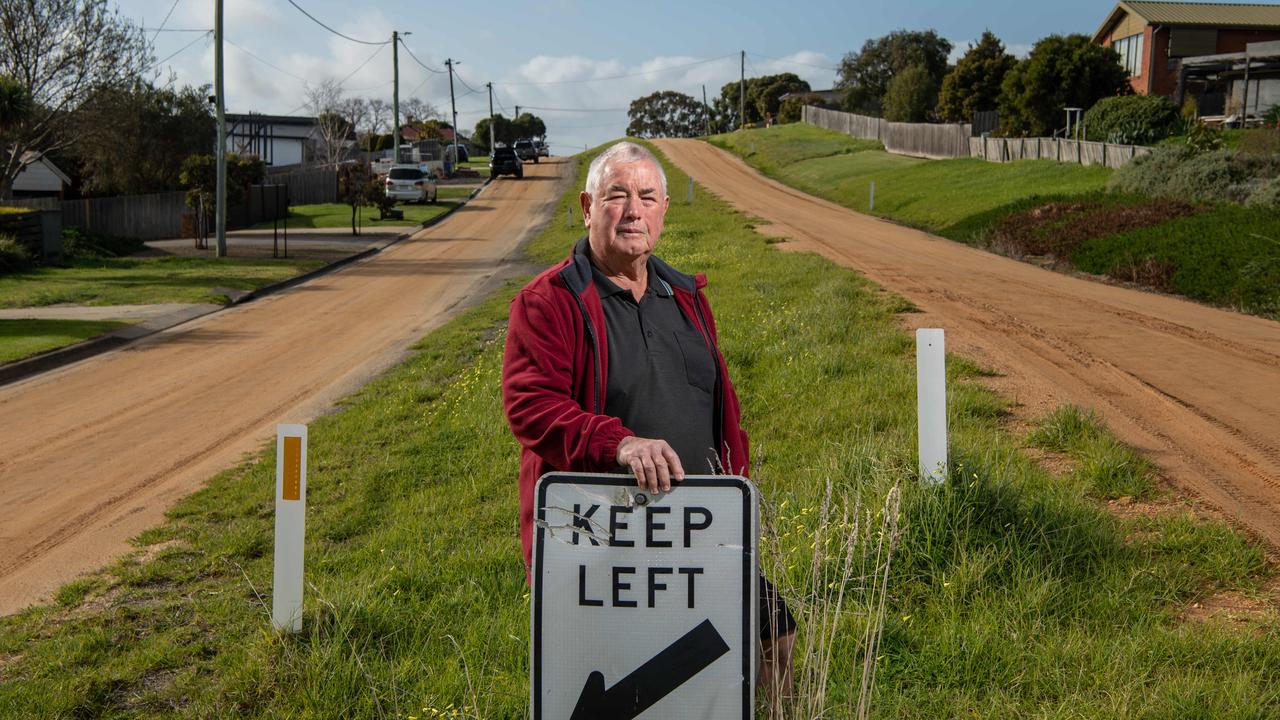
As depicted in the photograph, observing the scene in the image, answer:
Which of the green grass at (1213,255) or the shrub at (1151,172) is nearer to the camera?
the green grass at (1213,255)

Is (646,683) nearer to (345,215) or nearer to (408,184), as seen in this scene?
(345,215)

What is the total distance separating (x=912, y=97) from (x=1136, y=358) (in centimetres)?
6565

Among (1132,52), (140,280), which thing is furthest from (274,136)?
(140,280)

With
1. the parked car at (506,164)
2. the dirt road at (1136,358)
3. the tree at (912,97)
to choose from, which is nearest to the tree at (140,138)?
the parked car at (506,164)

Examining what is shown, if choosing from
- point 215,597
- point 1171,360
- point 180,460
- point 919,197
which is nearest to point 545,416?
point 215,597

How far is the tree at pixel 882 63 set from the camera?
89.8 m

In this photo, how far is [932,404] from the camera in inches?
199

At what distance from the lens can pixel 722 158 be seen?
221 ft

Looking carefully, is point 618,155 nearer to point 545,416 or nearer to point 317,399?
point 545,416

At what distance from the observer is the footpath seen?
1505 centimetres

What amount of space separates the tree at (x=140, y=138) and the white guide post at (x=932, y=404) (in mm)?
40191

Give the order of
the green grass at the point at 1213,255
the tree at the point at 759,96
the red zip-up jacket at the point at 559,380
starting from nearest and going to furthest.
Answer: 1. the red zip-up jacket at the point at 559,380
2. the green grass at the point at 1213,255
3. the tree at the point at 759,96

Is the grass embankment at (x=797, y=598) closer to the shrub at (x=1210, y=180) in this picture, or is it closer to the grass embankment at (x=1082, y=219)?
the grass embankment at (x=1082, y=219)

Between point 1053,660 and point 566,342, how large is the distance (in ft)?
7.99
